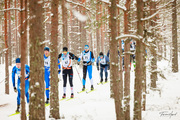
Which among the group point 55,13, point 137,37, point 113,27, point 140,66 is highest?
point 55,13

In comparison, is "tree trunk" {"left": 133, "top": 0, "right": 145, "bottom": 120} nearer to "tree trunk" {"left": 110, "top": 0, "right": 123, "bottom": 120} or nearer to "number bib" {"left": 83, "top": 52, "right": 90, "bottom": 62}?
"tree trunk" {"left": 110, "top": 0, "right": 123, "bottom": 120}

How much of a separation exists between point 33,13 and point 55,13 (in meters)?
2.14

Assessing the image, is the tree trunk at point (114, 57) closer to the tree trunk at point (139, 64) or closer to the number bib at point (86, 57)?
the tree trunk at point (139, 64)

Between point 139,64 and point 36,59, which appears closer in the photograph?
point 36,59

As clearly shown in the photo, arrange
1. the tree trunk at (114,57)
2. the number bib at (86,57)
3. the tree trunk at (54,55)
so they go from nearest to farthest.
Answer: the tree trunk at (114,57), the tree trunk at (54,55), the number bib at (86,57)

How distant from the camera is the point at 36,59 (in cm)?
369

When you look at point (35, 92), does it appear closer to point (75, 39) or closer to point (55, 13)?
point (55, 13)

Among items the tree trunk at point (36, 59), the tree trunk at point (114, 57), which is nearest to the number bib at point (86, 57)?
the tree trunk at point (114, 57)

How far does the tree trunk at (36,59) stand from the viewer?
3.62 m

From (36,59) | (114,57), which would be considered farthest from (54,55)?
(114,57)

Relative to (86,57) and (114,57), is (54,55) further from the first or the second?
(86,57)

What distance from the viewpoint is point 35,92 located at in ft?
12.6

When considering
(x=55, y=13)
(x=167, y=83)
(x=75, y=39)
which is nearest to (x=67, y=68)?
(x=55, y=13)

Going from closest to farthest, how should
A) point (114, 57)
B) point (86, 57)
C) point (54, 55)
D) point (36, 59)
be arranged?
point (36, 59) → point (114, 57) → point (54, 55) → point (86, 57)
